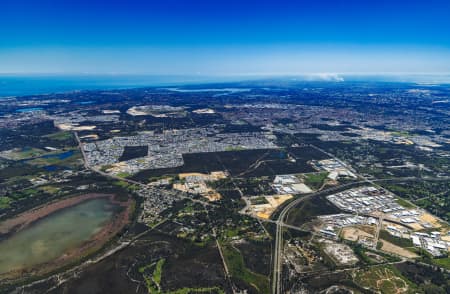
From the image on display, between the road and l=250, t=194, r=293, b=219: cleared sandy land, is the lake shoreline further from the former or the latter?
the road

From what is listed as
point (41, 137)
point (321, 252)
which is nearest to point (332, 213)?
point (321, 252)

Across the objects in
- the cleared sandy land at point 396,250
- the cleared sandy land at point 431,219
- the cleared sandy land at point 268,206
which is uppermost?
the cleared sandy land at point 268,206

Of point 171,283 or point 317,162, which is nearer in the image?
point 171,283

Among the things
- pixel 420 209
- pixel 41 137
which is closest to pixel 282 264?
pixel 420 209

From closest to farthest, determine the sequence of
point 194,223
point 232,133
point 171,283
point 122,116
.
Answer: point 171,283 → point 194,223 → point 232,133 → point 122,116

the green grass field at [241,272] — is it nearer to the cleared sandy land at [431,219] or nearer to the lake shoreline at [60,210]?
the lake shoreline at [60,210]

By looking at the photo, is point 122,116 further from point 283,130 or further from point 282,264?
point 282,264

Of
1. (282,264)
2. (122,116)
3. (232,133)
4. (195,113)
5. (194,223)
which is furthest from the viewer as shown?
(195,113)

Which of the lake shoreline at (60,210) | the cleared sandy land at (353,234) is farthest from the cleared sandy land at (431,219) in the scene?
the lake shoreline at (60,210)

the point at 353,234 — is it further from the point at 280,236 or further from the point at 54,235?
the point at 54,235

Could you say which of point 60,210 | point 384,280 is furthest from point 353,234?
point 60,210
